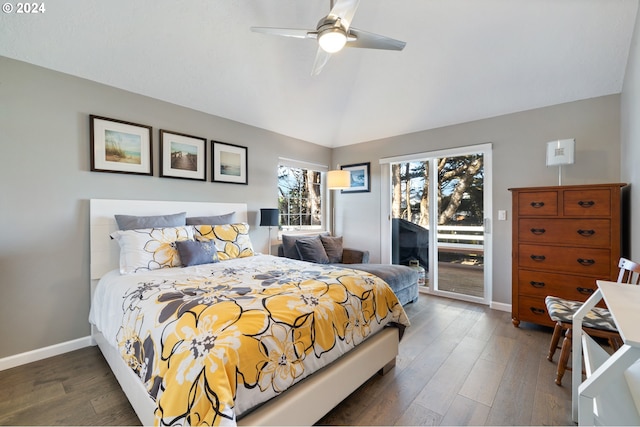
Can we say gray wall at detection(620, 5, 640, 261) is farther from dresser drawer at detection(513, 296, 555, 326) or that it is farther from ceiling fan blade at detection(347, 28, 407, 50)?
ceiling fan blade at detection(347, 28, 407, 50)

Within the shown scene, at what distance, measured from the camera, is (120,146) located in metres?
2.61

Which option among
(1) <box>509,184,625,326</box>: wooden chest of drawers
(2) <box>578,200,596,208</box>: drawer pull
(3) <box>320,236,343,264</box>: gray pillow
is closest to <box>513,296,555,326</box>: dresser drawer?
(1) <box>509,184,625,326</box>: wooden chest of drawers

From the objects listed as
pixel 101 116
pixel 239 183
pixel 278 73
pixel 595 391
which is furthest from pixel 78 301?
pixel 595 391

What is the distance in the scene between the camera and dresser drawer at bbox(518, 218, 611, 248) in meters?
2.37

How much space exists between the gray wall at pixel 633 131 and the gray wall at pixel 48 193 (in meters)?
4.26

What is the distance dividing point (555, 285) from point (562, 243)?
419mm

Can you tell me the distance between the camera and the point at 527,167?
3127 mm

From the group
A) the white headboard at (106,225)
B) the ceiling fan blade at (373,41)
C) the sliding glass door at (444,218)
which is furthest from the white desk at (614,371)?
the white headboard at (106,225)

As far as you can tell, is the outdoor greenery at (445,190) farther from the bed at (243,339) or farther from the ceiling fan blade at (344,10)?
the ceiling fan blade at (344,10)

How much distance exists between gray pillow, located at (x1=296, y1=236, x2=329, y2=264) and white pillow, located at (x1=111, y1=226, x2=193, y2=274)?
1.58 meters

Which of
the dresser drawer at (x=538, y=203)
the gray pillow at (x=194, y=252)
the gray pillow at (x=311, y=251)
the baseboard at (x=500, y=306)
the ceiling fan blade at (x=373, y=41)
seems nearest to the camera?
the ceiling fan blade at (x=373, y=41)

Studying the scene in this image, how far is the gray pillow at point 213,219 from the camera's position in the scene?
9.68 feet

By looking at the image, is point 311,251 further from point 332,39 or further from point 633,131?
point 633,131

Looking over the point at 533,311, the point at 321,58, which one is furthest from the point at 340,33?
the point at 533,311
